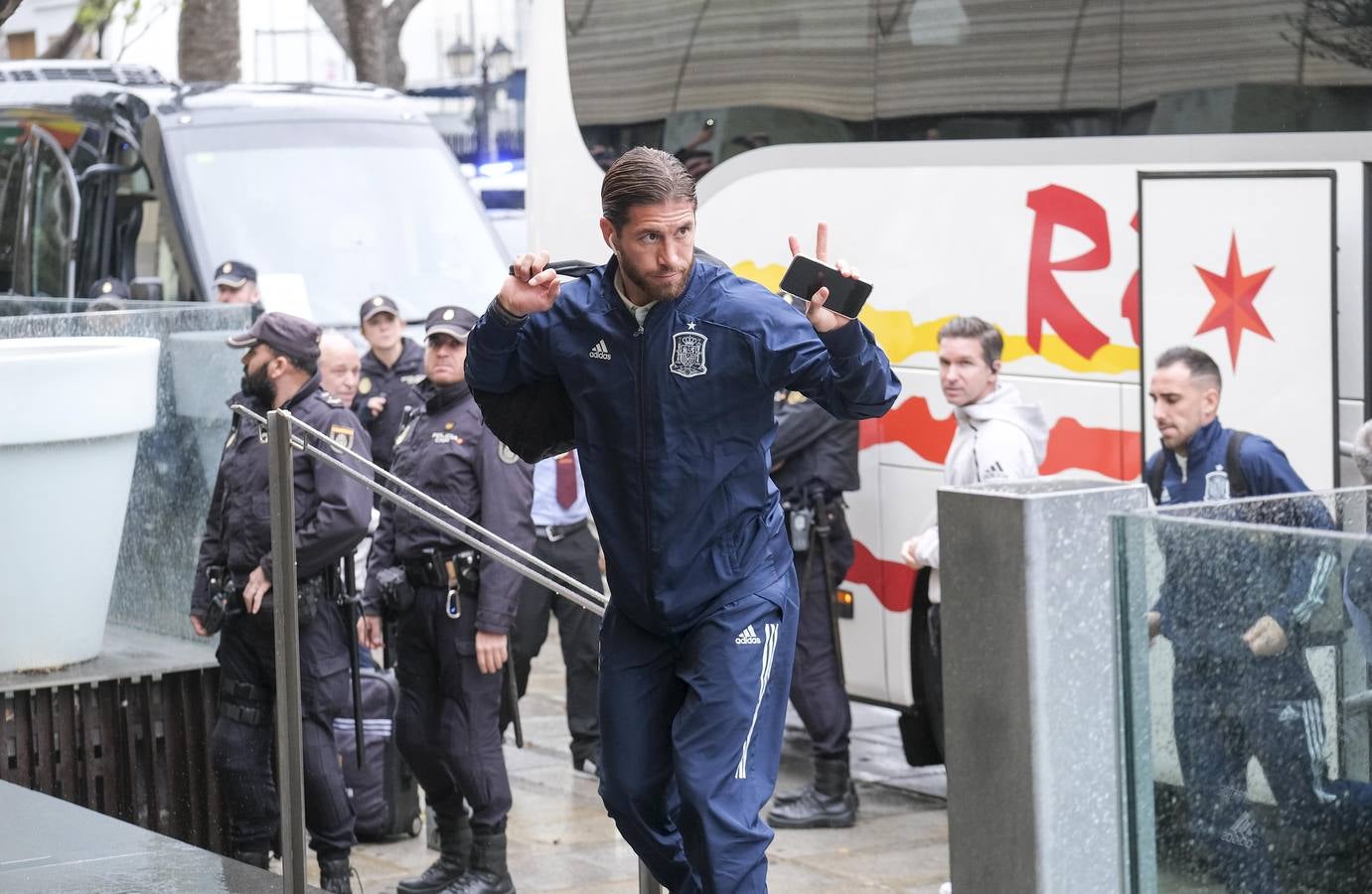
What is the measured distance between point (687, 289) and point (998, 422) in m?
3.30

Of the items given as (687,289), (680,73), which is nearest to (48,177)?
(680,73)

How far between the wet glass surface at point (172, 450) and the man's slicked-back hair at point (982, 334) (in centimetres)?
244

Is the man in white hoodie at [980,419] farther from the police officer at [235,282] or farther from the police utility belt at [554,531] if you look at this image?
the police officer at [235,282]

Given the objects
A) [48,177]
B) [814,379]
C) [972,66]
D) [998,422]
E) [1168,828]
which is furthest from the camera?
[48,177]

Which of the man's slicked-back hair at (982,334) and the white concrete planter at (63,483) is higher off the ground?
the man's slicked-back hair at (982,334)

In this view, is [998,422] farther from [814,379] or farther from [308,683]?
[814,379]

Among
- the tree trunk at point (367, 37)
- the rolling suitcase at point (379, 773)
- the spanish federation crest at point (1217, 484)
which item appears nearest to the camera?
the spanish federation crest at point (1217, 484)

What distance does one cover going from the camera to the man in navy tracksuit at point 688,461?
4.16 m

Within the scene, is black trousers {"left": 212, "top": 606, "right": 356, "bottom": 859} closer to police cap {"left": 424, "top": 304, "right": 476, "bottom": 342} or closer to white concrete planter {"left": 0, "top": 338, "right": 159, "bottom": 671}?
white concrete planter {"left": 0, "top": 338, "right": 159, "bottom": 671}

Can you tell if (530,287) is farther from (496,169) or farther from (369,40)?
(496,169)

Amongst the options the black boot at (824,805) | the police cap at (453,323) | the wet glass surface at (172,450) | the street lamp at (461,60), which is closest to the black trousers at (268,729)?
the wet glass surface at (172,450)

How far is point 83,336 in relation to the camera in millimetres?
7094

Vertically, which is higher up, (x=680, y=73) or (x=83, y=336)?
(x=680, y=73)

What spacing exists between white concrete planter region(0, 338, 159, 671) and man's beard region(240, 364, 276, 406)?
370 mm
